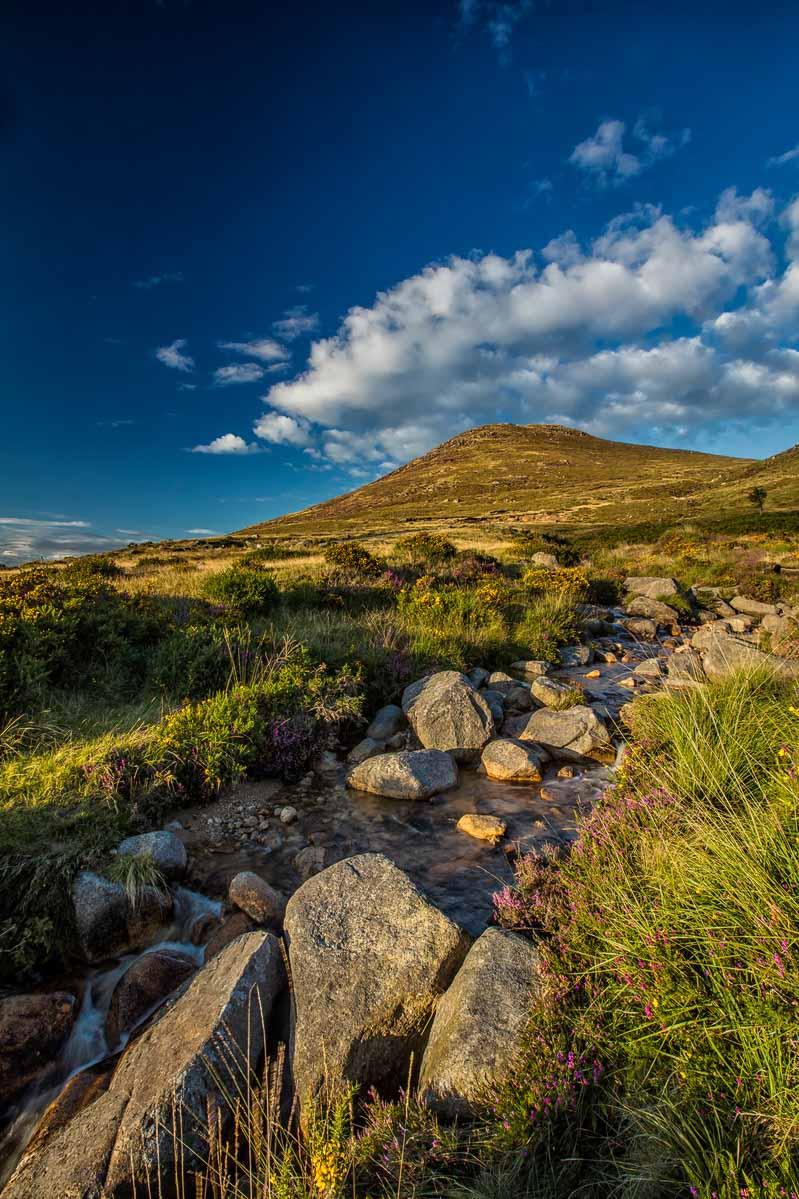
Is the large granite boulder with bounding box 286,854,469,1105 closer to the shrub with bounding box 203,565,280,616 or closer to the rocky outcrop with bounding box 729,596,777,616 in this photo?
the shrub with bounding box 203,565,280,616

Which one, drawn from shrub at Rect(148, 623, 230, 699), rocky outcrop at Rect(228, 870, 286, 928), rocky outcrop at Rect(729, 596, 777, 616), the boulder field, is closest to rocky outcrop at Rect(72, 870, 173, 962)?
the boulder field

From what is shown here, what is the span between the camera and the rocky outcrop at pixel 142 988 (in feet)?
10.8

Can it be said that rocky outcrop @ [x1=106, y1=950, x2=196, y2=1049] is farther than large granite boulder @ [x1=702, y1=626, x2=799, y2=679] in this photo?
No

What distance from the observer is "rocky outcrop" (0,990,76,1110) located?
9.68 feet

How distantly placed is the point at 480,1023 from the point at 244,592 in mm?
9557

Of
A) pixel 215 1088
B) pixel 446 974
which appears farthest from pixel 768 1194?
pixel 215 1088

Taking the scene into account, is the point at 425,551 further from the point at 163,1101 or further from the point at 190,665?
the point at 163,1101

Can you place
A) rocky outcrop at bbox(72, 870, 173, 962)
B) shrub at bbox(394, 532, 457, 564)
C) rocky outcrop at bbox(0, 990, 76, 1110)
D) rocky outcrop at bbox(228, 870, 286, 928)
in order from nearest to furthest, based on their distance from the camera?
1. rocky outcrop at bbox(0, 990, 76, 1110)
2. rocky outcrop at bbox(72, 870, 173, 962)
3. rocky outcrop at bbox(228, 870, 286, 928)
4. shrub at bbox(394, 532, 457, 564)

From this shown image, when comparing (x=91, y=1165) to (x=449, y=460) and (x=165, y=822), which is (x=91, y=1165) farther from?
(x=449, y=460)

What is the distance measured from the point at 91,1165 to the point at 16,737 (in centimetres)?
458

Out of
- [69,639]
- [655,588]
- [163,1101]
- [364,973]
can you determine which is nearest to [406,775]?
[364,973]

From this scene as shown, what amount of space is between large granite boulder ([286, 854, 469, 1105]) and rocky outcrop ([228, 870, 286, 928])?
0.61 meters

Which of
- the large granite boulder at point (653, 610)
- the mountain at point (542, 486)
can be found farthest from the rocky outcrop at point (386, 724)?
the mountain at point (542, 486)

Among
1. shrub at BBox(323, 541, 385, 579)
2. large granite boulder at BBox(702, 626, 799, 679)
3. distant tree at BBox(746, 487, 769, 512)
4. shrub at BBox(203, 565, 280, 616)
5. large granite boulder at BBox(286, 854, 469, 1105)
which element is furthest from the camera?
distant tree at BBox(746, 487, 769, 512)
